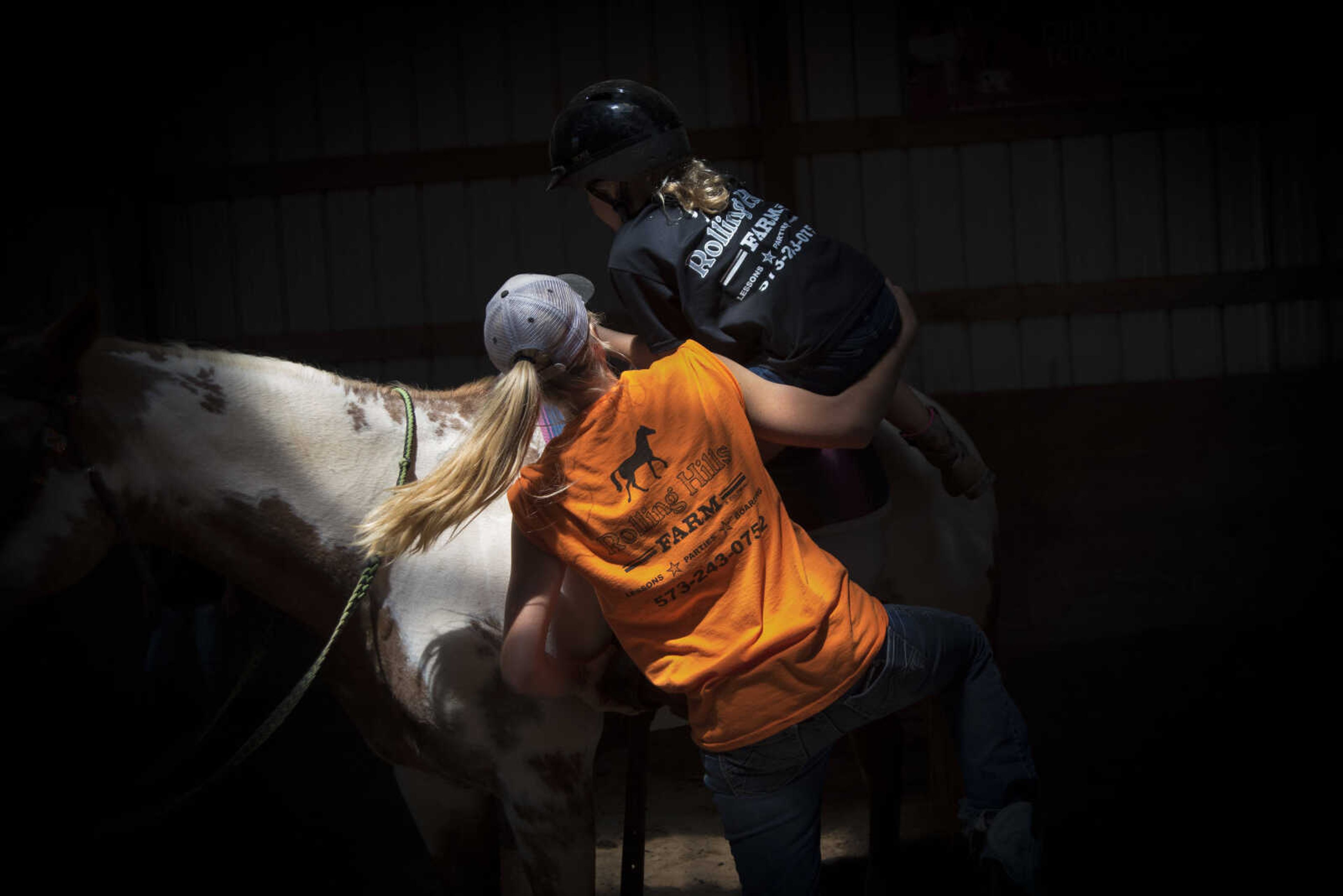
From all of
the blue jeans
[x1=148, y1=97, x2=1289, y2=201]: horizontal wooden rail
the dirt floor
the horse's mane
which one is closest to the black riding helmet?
the horse's mane

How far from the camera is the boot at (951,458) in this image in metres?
2.43

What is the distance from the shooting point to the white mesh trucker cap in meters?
1.55

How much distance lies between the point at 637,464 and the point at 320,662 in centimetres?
87

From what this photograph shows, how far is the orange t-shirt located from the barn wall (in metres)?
4.37

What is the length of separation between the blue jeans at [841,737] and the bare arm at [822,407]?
319 millimetres

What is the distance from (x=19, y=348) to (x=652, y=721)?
1.46 meters

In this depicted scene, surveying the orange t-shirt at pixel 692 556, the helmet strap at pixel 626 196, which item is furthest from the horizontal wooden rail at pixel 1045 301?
the orange t-shirt at pixel 692 556

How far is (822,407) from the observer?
1719mm

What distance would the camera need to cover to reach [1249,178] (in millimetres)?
5555

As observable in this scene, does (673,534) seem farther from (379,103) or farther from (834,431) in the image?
(379,103)

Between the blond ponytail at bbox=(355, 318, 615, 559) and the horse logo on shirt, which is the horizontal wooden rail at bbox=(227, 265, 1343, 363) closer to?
the blond ponytail at bbox=(355, 318, 615, 559)

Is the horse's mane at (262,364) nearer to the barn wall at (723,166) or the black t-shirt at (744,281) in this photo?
the black t-shirt at (744,281)

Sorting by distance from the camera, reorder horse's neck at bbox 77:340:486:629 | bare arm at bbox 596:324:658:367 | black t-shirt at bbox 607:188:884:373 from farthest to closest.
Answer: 1. bare arm at bbox 596:324:658:367
2. horse's neck at bbox 77:340:486:629
3. black t-shirt at bbox 607:188:884:373

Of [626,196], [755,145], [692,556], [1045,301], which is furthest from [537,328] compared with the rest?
[1045,301]
